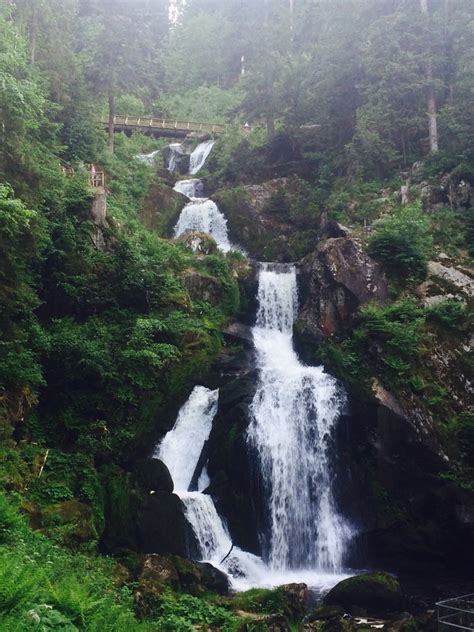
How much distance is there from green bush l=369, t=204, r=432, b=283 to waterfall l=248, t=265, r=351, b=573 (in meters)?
5.51

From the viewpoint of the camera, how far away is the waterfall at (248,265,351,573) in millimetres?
17828

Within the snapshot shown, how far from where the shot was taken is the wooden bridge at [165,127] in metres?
46.3

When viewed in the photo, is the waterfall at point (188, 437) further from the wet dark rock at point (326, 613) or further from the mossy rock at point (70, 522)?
the wet dark rock at point (326, 613)

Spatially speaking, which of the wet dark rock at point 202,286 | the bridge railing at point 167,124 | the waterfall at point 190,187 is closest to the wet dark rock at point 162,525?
the wet dark rock at point 202,286

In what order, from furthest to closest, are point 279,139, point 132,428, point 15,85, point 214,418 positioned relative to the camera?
point 279,139, point 214,418, point 132,428, point 15,85

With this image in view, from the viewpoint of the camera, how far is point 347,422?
2005 cm

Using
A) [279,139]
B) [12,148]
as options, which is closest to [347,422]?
[12,148]

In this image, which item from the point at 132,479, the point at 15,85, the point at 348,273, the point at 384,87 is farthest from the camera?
the point at 384,87

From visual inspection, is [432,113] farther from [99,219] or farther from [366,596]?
[366,596]

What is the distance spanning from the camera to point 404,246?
2366cm

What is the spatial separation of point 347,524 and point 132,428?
7.79 meters

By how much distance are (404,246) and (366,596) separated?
14116 millimetres

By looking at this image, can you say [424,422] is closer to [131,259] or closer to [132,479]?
[132,479]

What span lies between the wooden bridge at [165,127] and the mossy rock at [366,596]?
126 ft
